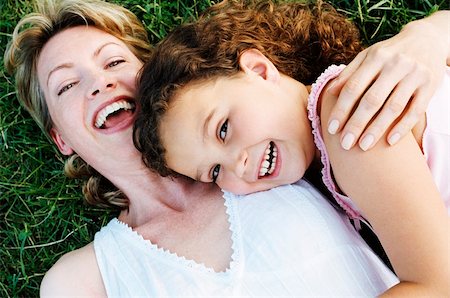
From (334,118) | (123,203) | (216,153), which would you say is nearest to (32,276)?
(123,203)

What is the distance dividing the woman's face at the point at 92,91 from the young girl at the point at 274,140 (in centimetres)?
17

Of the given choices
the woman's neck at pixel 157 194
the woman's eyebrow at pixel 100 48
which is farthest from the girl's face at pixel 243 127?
the woman's eyebrow at pixel 100 48

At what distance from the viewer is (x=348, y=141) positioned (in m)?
1.78

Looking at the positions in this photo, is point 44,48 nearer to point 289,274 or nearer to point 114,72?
point 114,72

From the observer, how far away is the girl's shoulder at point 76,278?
7.57ft

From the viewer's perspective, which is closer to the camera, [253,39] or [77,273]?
[253,39]

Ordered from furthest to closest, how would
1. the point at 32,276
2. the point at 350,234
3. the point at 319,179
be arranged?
the point at 32,276, the point at 319,179, the point at 350,234

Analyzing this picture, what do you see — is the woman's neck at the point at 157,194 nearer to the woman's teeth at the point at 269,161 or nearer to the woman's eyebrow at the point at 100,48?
the woman's teeth at the point at 269,161

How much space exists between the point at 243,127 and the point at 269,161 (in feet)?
0.51

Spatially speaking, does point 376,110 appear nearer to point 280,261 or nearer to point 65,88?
point 280,261

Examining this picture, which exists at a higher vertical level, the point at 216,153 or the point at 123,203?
the point at 216,153

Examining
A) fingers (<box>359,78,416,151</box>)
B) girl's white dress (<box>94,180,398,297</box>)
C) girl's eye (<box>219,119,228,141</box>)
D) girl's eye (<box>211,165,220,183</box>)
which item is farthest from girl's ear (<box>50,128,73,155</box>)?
fingers (<box>359,78,416,151</box>)

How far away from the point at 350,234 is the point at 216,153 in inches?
19.3

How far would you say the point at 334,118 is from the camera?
70.9 inches
